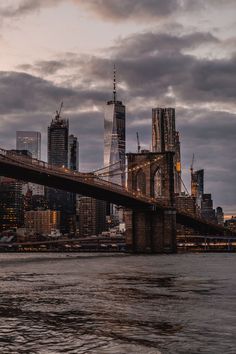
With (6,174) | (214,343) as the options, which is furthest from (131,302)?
(6,174)

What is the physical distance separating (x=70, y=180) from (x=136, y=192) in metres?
20.8

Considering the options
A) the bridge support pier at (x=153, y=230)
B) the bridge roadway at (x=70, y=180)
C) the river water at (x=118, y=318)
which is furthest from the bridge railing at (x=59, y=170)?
the river water at (x=118, y=318)

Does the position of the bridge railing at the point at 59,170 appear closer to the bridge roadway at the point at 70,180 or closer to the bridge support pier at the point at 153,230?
the bridge roadway at the point at 70,180

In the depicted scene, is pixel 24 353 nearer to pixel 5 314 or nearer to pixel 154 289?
pixel 5 314

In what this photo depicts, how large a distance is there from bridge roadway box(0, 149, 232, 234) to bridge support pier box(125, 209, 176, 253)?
5.81 ft

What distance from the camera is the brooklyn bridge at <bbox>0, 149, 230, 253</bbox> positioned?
69.0 meters

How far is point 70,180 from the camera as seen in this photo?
2921 inches

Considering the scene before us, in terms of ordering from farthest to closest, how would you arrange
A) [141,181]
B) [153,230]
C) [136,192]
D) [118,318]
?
[141,181]
[153,230]
[136,192]
[118,318]

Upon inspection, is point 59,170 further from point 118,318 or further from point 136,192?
point 118,318

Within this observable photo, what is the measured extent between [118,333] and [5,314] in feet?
19.2

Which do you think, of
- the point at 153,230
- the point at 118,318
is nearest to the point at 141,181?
the point at 153,230

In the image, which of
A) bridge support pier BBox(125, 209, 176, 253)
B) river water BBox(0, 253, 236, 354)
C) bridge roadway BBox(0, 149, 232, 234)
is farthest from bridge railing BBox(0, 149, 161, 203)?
river water BBox(0, 253, 236, 354)

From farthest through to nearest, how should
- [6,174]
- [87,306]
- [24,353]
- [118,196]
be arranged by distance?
[118,196]
[6,174]
[87,306]
[24,353]

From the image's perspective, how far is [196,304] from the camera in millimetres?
25188
